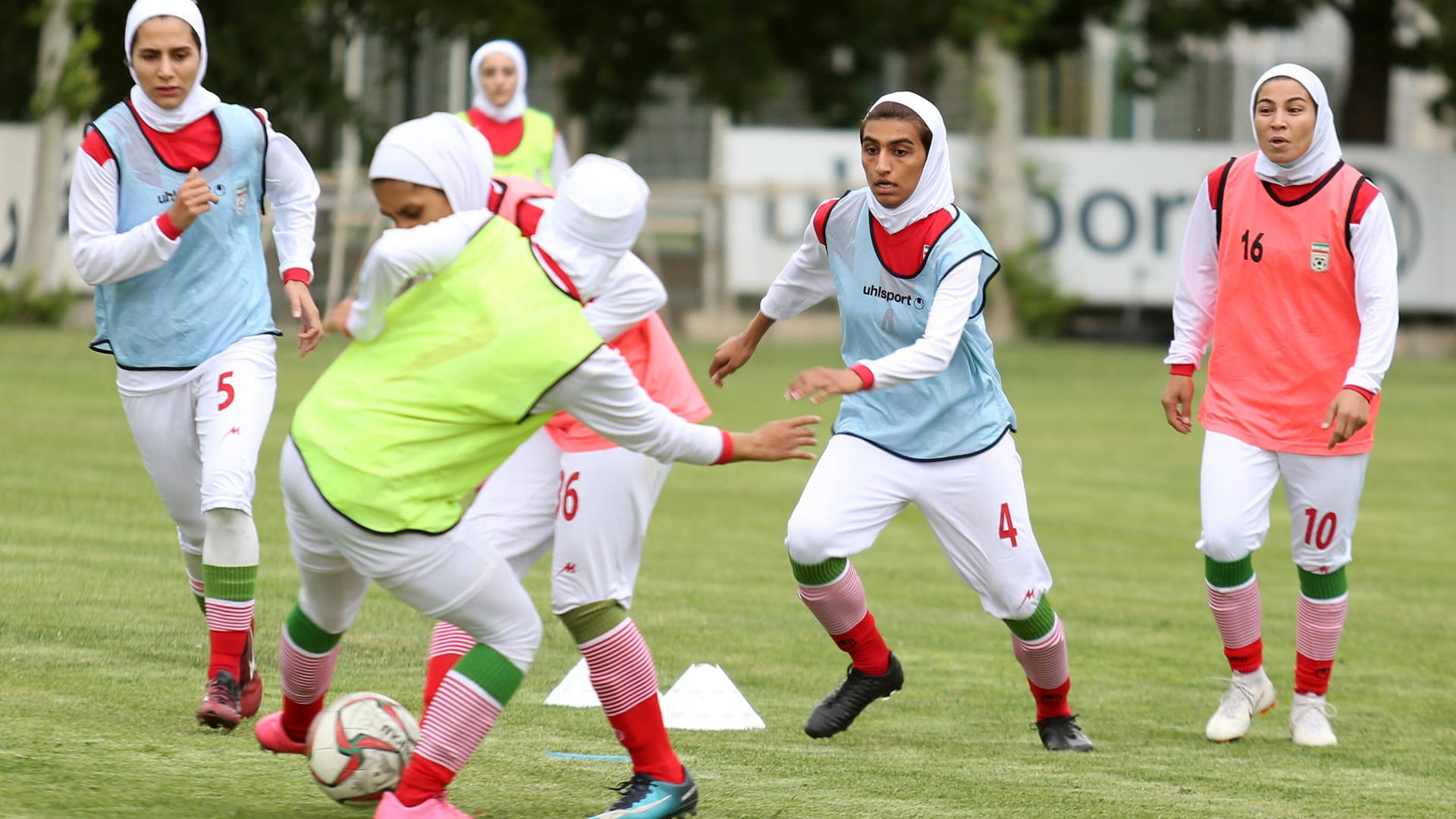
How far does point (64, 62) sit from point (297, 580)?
640 inches

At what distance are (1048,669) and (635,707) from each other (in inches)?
75.6

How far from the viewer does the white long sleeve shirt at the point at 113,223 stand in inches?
257

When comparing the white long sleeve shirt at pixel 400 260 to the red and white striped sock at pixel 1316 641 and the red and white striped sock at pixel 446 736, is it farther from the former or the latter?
the red and white striped sock at pixel 1316 641

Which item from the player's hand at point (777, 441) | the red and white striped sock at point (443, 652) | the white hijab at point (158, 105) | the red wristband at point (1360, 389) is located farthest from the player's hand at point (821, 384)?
the white hijab at point (158, 105)

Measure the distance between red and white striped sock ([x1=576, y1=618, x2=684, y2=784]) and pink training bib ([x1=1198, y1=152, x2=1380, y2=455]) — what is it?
2.62m

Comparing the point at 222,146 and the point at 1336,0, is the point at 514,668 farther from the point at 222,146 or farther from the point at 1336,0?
the point at 1336,0

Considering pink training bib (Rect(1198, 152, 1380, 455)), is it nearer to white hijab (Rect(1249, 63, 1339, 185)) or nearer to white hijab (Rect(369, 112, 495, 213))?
white hijab (Rect(1249, 63, 1339, 185))

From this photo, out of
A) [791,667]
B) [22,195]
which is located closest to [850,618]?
[791,667]

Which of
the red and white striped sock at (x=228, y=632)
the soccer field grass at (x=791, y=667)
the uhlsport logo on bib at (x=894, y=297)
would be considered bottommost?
the soccer field grass at (x=791, y=667)

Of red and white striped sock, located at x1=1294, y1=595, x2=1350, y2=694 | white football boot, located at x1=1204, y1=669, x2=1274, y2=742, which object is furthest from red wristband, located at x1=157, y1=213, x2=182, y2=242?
red and white striped sock, located at x1=1294, y1=595, x2=1350, y2=694

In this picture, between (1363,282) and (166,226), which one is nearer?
(166,226)

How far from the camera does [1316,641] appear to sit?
24.4 feet

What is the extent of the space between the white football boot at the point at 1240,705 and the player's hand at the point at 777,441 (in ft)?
8.71

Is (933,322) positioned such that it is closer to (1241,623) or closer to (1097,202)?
(1241,623)
